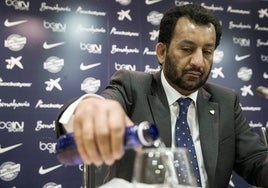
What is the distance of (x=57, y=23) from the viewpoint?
11.5 ft

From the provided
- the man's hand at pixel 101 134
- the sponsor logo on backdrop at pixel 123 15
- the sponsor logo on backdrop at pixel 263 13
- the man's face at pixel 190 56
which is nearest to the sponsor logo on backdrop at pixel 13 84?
the sponsor logo on backdrop at pixel 123 15

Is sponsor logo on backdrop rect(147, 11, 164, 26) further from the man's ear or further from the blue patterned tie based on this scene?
the blue patterned tie

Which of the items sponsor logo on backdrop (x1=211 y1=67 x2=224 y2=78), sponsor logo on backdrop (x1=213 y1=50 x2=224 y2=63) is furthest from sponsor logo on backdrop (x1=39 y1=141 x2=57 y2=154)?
sponsor logo on backdrop (x1=213 y1=50 x2=224 y2=63)

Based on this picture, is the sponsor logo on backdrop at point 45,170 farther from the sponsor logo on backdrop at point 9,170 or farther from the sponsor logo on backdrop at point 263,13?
the sponsor logo on backdrop at point 263,13

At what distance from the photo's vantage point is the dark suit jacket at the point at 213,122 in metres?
1.32

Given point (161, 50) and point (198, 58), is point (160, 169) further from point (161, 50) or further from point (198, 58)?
point (161, 50)

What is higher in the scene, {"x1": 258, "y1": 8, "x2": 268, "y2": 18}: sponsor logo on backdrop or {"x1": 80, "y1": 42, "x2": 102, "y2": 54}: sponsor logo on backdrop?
{"x1": 258, "y1": 8, "x2": 268, "y2": 18}: sponsor logo on backdrop

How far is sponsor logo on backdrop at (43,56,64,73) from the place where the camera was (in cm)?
340

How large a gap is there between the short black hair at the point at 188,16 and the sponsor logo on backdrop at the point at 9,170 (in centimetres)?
213

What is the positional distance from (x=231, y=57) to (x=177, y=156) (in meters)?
3.88

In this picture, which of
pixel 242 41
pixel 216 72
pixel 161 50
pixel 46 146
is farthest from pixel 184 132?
pixel 242 41

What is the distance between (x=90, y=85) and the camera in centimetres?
354

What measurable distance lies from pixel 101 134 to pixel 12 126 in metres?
2.91

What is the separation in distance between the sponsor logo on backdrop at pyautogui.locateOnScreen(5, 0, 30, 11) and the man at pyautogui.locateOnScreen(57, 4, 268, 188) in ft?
7.15
